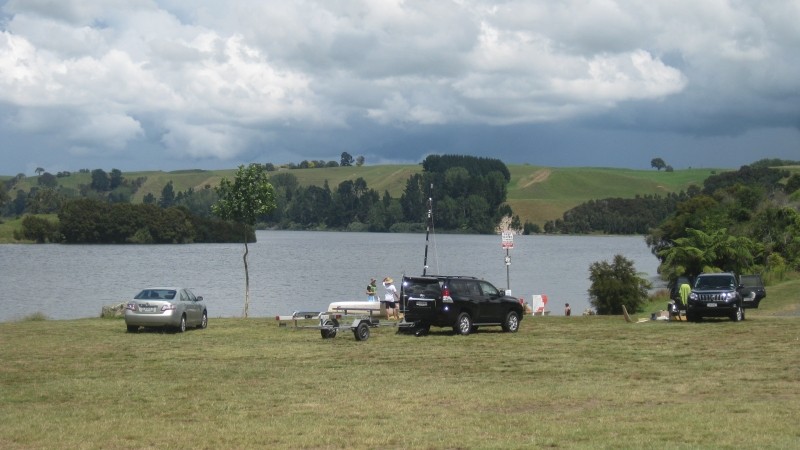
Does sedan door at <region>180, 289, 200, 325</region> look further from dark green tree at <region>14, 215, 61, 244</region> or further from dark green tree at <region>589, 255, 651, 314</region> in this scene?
dark green tree at <region>14, 215, 61, 244</region>

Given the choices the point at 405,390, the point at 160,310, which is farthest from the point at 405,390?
the point at 160,310

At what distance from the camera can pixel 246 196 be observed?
145 feet

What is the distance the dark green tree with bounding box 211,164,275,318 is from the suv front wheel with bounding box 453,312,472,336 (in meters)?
15.6

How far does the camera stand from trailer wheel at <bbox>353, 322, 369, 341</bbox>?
94.8 ft

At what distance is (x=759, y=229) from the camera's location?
7275cm

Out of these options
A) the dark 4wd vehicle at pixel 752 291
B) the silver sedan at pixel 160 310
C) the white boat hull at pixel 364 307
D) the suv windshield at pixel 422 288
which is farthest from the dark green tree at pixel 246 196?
the dark 4wd vehicle at pixel 752 291

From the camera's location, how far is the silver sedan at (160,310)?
31.7 m

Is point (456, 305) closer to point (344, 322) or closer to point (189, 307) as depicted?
point (344, 322)

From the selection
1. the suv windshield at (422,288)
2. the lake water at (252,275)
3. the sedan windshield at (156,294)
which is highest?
the suv windshield at (422,288)

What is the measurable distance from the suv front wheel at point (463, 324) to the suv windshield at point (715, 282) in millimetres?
9890

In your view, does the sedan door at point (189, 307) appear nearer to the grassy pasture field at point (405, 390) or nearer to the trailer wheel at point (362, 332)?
the grassy pasture field at point (405, 390)

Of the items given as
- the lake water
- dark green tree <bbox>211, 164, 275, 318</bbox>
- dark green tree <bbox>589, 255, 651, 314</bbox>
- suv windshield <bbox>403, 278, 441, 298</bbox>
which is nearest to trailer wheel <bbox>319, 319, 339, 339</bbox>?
suv windshield <bbox>403, 278, 441, 298</bbox>

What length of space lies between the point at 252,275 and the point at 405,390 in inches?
2844

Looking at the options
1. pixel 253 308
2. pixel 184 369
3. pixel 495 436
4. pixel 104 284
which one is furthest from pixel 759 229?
pixel 495 436
